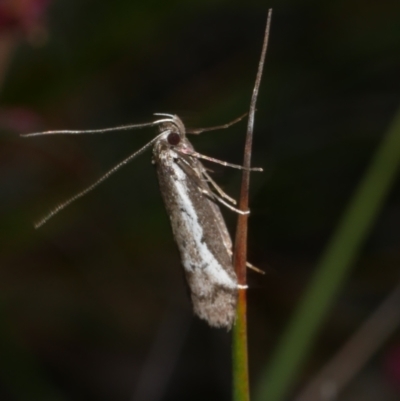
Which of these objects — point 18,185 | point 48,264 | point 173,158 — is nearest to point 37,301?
point 48,264

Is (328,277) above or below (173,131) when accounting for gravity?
below

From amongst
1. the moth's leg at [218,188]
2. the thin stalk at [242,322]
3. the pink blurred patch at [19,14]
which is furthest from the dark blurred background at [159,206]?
the thin stalk at [242,322]

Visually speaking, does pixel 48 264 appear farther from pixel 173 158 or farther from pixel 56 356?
pixel 173 158

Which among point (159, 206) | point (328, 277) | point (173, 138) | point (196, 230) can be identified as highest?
point (173, 138)

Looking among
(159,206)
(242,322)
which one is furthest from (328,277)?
(159,206)

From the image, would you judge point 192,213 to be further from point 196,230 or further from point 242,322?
point 242,322

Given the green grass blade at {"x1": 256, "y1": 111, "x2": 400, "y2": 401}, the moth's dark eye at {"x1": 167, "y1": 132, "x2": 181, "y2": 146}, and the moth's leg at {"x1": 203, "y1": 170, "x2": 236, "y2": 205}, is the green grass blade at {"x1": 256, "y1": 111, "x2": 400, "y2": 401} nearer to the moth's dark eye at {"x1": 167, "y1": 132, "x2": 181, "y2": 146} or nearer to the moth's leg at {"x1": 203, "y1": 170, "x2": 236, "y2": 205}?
the moth's leg at {"x1": 203, "y1": 170, "x2": 236, "y2": 205}
